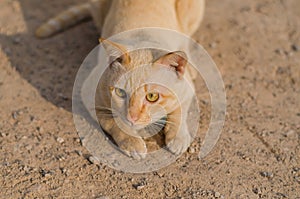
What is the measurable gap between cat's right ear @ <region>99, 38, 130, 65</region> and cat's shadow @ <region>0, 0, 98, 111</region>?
2.55 feet

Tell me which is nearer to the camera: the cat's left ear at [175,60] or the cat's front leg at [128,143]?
the cat's left ear at [175,60]

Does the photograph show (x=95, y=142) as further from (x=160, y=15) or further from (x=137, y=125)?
(x=160, y=15)

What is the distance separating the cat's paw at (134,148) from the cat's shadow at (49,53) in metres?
0.66

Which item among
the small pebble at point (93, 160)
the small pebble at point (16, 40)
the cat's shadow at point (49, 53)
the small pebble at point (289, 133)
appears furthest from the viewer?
the small pebble at point (16, 40)

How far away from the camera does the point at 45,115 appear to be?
3.83 metres

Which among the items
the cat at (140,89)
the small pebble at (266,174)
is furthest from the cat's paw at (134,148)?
A: the small pebble at (266,174)

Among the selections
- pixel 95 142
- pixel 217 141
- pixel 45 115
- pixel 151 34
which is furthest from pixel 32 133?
pixel 217 141

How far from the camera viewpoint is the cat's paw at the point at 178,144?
11.6 ft

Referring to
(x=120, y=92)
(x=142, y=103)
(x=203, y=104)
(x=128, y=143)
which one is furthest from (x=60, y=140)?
(x=203, y=104)

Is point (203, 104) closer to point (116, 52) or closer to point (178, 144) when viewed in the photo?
point (178, 144)

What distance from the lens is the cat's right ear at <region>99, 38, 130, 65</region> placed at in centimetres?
327

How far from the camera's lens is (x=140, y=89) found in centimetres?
321

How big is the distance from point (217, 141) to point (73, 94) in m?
1.20

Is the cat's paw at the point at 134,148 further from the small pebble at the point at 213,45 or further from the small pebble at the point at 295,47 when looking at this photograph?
the small pebble at the point at 295,47
